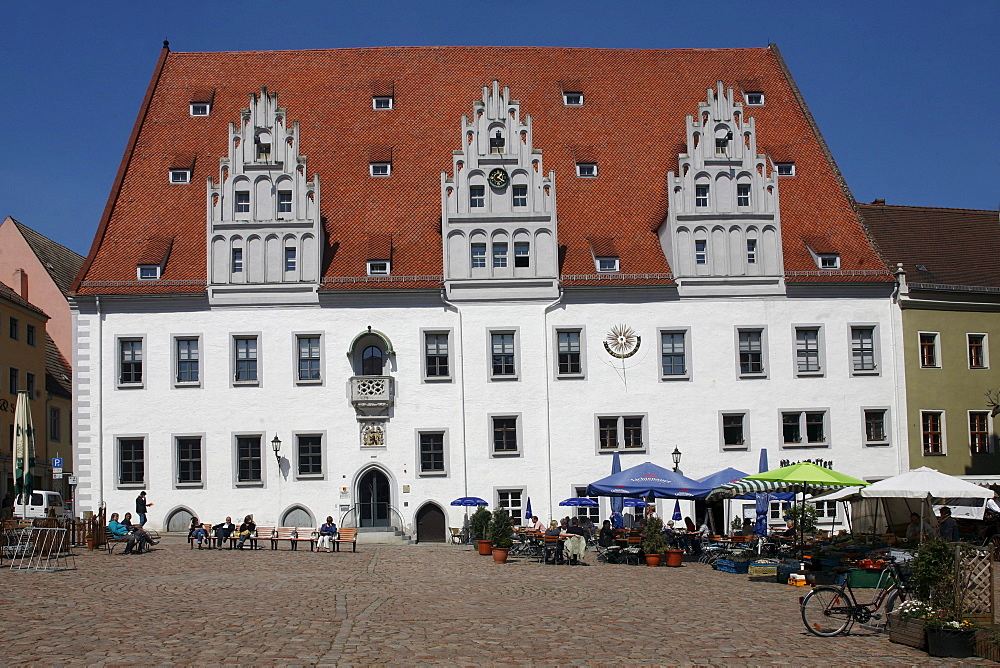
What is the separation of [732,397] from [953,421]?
7.86m

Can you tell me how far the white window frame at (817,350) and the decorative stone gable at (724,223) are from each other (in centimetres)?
150

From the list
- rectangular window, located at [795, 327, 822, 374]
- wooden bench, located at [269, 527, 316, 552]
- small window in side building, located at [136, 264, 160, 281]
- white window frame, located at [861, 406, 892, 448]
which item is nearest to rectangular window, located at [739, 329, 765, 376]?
rectangular window, located at [795, 327, 822, 374]

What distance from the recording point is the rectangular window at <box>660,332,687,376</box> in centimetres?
4019

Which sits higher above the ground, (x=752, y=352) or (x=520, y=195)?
(x=520, y=195)

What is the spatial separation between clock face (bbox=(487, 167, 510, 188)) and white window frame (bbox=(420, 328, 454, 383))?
521 centimetres

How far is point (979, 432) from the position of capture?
4100 centimetres

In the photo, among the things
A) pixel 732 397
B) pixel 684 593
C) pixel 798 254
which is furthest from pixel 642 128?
pixel 684 593

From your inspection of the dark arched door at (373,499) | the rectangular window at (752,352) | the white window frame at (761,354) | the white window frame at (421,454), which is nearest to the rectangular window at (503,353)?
the white window frame at (421,454)

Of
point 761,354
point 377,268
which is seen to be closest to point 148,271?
point 377,268

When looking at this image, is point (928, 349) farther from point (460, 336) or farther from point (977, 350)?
point (460, 336)

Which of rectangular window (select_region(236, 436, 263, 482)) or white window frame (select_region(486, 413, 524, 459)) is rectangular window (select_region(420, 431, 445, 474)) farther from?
rectangular window (select_region(236, 436, 263, 482))

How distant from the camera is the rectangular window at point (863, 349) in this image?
40.8 m

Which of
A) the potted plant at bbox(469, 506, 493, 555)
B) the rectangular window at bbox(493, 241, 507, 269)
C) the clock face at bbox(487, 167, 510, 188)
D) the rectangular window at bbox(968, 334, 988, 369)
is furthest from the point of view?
the rectangular window at bbox(968, 334, 988, 369)

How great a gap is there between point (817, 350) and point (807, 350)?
34 cm
